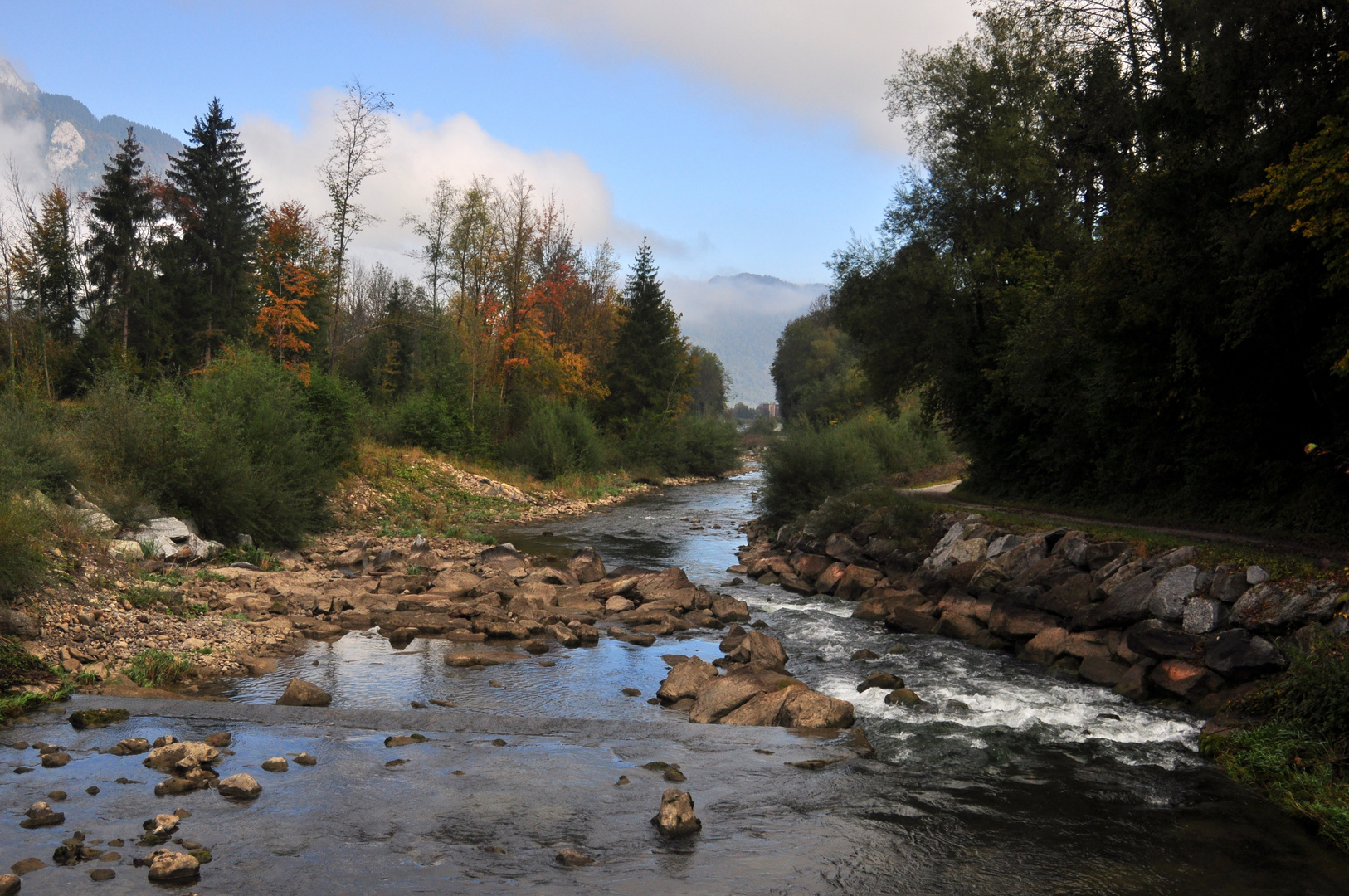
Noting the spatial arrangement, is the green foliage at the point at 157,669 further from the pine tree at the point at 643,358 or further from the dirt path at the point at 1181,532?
the pine tree at the point at 643,358

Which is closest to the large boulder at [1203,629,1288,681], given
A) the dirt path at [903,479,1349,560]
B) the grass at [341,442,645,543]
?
the dirt path at [903,479,1349,560]

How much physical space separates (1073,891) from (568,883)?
360cm

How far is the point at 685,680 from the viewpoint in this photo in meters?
11.0

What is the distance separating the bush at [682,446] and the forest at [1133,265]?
74.6 feet

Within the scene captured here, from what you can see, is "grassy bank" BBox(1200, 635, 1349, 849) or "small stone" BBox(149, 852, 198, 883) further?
"grassy bank" BBox(1200, 635, 1349, 849)

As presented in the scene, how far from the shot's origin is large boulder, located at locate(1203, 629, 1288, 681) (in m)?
9.91

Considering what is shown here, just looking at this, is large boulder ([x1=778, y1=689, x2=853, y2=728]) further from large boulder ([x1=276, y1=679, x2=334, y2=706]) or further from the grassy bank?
large boulder ([x1=276, y1=679, x2=334, y2=706])

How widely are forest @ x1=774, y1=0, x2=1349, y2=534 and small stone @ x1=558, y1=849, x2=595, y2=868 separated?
231 inches

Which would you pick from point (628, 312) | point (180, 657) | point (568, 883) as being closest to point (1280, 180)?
point (568, 883)

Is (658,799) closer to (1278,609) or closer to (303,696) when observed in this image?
(303,696)

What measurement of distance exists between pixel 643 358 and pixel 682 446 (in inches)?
249

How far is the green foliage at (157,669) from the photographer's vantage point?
33.0ft

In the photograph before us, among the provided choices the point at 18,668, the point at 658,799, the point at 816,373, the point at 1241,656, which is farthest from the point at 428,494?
the point at 816,373

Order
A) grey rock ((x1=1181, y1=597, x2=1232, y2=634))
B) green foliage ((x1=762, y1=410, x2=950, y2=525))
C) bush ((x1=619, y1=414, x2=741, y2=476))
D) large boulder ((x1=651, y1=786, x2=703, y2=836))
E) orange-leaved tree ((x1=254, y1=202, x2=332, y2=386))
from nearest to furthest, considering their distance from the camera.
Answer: large boulder ((x1=651, y1=786, x2=703, y2=836)) → grey rock ((x1=1181, y1=597, x2=1232, y2=634)) → green foliage ((x1=762, y1=410, x2=950, y2=525)) → orange-leaved tree ((x1=254, y1=202, x2=332, y2=386)) → bush ((x1=619, y1=414, x2=741, y2=476))
